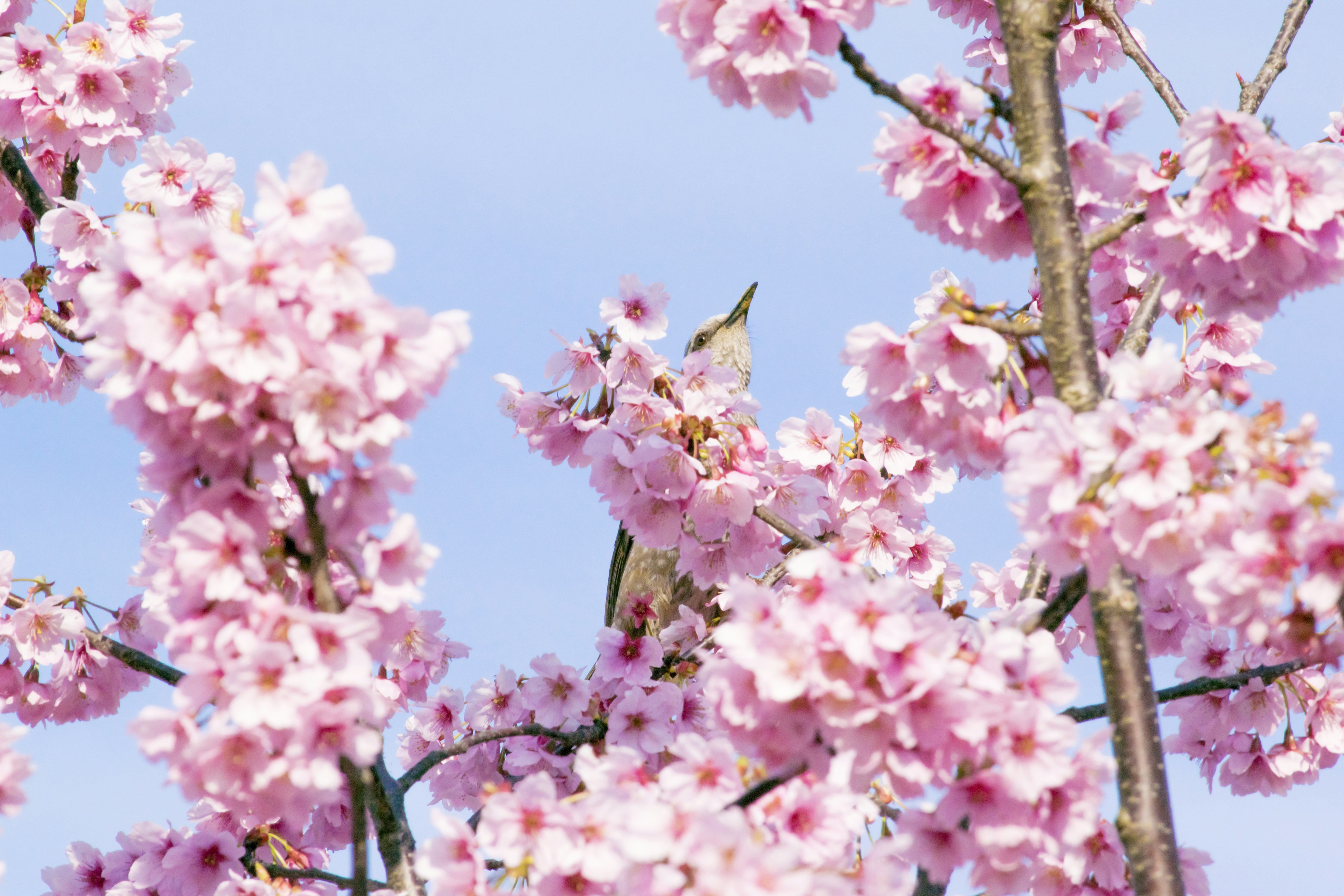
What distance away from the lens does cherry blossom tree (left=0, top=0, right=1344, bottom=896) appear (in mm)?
2051

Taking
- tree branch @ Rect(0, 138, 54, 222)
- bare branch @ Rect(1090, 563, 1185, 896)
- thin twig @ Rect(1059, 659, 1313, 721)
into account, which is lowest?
bare branch @ Rect(1090, 563, 1185, 896)

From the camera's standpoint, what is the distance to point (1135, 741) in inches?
106

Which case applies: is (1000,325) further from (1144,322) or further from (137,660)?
(137,660)

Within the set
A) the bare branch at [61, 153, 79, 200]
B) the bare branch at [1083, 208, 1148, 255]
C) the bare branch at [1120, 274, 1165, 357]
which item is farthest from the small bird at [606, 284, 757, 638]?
the bare branch at [1083, 208, 1148, 255]

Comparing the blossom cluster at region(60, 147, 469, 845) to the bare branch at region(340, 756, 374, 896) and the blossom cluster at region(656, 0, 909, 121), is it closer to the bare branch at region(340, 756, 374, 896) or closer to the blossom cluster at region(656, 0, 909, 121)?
the bare branch at region(340, 756, 374, 896)

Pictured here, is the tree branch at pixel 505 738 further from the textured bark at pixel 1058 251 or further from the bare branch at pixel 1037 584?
the textured bark at pixel 1058 251

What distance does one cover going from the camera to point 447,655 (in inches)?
213

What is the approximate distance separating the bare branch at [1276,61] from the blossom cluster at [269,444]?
3.63 meters

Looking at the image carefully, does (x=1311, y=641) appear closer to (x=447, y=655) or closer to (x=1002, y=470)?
(x=1002, y=470)

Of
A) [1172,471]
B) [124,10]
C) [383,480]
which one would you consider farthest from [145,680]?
[1172,471]

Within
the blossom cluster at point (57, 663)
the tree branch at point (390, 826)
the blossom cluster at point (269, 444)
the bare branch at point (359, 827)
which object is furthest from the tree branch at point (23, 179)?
the bare branch at point (359, 827)

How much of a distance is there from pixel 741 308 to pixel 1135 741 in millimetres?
6266

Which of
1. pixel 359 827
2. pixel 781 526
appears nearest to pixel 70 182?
pixel 781 526

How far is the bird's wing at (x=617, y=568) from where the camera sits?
308 inches
